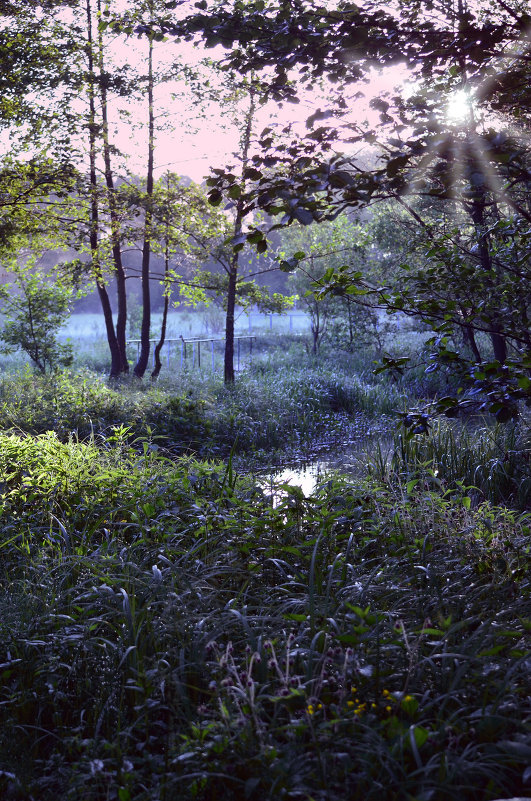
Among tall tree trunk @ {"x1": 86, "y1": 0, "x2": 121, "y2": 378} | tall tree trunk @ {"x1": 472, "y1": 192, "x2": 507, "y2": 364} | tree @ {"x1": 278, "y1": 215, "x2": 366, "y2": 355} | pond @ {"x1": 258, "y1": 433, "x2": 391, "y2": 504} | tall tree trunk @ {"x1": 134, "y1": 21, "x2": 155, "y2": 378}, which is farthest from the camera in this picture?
tree @ {"x1": 278, "y1": 215, "x2": 366, "y2": 355}

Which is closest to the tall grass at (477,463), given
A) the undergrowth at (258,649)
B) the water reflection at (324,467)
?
the water reflection at (324,467)

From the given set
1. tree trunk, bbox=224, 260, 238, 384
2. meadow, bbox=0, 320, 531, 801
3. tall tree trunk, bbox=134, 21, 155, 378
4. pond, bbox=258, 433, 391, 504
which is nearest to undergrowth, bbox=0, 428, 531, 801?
meadow, bbox=0, 320, 531, 801

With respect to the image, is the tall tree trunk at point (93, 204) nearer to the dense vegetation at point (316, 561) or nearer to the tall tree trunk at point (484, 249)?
the dense vegetation at point (316, 561)

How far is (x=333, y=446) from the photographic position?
9.74 metres

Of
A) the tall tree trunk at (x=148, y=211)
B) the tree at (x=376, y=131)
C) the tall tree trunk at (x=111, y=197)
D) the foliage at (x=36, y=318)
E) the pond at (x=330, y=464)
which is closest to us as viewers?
the tree at (x=376, y=131)

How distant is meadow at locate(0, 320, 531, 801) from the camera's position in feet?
6.16

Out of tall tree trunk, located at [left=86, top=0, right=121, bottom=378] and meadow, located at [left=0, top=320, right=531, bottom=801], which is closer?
meadow, located at [left=0, top=320, right=531, bottom=801]

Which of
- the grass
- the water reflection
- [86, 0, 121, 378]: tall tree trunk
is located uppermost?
[86, 0, 121, 378]: tall tree trunk

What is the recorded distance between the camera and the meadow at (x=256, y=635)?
1.88m

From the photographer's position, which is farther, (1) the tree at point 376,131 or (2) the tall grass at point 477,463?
(2) the tall grass at point 477,463

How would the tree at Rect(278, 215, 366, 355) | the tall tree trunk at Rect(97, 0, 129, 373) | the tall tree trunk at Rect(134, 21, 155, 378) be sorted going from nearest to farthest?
the tall tree trunk at Rect(97, 0, 129, 373) < the tall tree trunk at Rect(134, 21, 155, 378) < the tree at Rect(278, 215, 366, 355)

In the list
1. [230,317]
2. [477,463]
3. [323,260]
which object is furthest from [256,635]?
[323,260]

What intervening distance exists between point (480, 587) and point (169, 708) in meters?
1.67

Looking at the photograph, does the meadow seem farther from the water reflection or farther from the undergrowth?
the water reflection
